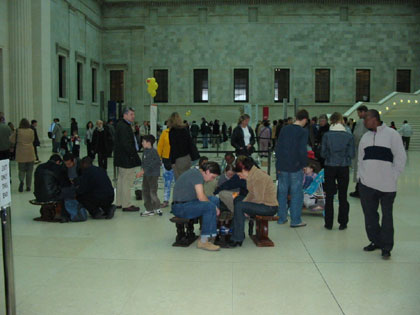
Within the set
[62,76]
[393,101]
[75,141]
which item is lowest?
[75,141]

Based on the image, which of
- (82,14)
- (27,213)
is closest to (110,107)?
(82,14)

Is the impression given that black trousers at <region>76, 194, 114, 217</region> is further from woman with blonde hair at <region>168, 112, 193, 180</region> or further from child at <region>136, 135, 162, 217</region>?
woman with blonde hair at <region>168, 112, 193, 180</region>

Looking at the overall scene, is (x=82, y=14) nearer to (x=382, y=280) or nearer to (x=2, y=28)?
(x=2, y=28)

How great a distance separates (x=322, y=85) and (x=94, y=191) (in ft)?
98.3

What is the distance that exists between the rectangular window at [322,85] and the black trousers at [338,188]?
95.9 feet

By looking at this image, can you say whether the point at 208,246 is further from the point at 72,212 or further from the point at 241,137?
the point at 241,137

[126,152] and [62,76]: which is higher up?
[62,76]

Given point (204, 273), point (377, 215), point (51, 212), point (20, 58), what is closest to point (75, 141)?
point (20, 58)

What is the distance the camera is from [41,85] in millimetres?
21922

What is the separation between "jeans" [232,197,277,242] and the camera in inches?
232

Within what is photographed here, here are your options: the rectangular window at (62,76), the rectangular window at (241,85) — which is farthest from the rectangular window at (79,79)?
the rectangular window at (241,85)

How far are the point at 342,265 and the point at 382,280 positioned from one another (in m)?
0.59

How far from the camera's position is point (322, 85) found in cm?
3506

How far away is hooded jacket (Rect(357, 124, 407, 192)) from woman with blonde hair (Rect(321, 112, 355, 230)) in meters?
1.25
